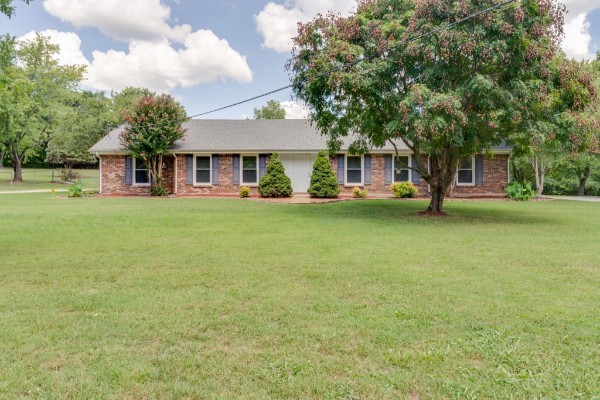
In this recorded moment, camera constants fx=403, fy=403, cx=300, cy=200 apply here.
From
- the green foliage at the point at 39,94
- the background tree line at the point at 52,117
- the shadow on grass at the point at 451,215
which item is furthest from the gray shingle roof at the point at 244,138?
the green foliage at the point at 39,94

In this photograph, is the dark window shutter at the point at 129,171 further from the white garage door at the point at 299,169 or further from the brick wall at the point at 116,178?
the white garage door at the point at 299,169

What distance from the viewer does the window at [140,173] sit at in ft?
65.3

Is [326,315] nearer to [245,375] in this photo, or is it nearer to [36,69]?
[245,375]

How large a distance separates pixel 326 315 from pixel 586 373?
6.28 ft

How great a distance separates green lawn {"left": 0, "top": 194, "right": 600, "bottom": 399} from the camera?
2.50 m

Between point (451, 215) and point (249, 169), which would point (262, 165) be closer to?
point (249, 169)

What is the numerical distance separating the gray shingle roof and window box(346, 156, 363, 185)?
128 cm

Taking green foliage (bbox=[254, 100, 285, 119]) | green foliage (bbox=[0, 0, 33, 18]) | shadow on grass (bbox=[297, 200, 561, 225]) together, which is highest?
green foliage (bbox=[254, 100, 285, 119])

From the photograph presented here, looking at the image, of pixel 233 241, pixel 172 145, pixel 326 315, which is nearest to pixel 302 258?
pixel 233 241

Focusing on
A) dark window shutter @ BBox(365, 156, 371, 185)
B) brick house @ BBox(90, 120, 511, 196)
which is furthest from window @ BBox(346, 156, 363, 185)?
dark window shutter @ BBox(365, 156, 371, 185)

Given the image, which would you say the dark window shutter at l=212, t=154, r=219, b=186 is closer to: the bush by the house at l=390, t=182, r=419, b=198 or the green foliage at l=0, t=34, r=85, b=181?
the bush by the house at l=390, t=182, r=419, b=198

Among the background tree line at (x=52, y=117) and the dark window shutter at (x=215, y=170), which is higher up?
the background tree line at (x=52, y=117)

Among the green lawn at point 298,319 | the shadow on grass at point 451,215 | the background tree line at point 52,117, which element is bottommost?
the green lawn at point 298,319

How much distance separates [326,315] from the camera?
11.9 feet
